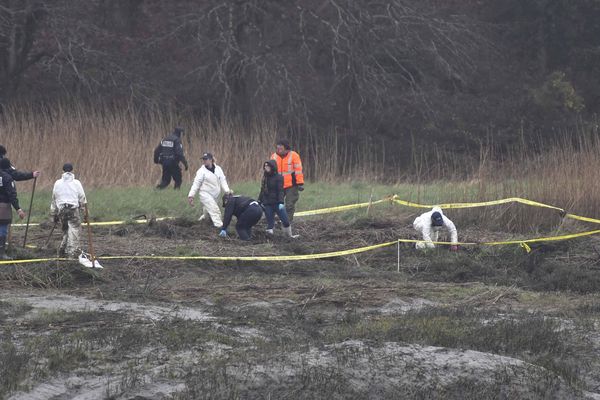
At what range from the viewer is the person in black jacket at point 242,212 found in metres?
17.6

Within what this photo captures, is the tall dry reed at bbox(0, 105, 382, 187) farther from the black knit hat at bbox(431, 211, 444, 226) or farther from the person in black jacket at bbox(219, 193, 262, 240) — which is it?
the black knit hat at bbox(431, 211, 444, 226)

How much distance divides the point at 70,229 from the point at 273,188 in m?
3.87

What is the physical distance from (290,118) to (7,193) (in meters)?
18.5

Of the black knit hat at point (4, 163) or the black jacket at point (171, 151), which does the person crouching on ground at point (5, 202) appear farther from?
Result: the black jacket at point (171, 151)

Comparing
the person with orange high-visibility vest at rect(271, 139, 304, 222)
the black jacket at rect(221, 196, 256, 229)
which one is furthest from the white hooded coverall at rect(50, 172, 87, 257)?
the person with orange high-visibility vest at rect(271, 139, 304, 222)

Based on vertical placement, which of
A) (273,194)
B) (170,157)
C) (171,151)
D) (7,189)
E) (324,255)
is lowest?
(324,255)

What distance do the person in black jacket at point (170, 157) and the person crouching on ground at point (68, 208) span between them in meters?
7.62

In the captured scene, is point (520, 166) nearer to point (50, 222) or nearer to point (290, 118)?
point (50, 222)

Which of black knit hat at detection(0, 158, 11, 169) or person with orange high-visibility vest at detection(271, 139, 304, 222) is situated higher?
black knit hat at detection(0, 158, 11, 169)

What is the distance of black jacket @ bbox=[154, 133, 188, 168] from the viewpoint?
22.6 m

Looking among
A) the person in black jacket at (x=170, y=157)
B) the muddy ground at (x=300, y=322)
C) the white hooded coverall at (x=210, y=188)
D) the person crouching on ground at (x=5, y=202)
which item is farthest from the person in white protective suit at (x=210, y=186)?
the person in black jacket at (x=170, y=157)

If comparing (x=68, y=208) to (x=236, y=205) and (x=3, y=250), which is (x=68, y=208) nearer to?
(x=3, y=250)

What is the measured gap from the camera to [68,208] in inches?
585

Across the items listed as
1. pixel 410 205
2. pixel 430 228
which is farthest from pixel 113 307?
pixel 410 205
